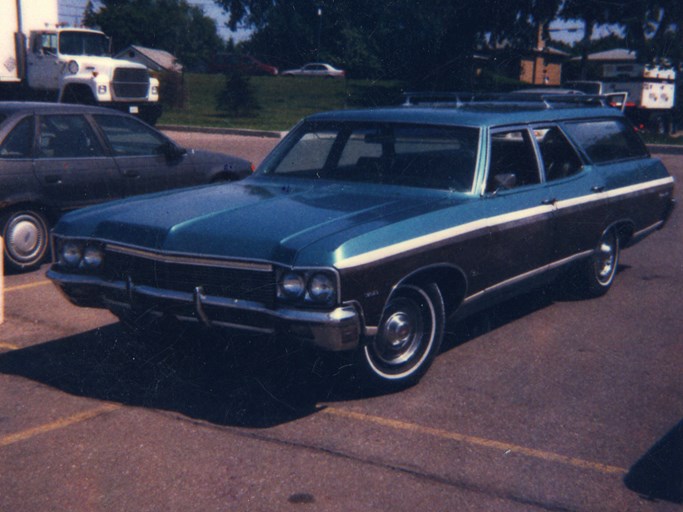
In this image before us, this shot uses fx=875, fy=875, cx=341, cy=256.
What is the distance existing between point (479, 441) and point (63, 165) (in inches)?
211

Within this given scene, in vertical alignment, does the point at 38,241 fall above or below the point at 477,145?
below

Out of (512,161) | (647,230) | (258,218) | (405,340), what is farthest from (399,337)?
(647,230)

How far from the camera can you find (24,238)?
8094 mm

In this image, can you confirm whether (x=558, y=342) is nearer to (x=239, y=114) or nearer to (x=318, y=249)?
(x=318, y=249)

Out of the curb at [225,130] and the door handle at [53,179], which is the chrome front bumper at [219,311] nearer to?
the door handle at [53,179]

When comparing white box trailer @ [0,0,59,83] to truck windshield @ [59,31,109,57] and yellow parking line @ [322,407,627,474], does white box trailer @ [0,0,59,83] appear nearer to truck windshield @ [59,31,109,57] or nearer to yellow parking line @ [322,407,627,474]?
truck windshield @ [59,31,109,57]

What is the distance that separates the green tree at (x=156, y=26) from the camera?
5778 cm

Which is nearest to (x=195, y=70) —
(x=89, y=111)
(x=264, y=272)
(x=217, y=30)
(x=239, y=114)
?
(x=217, y=30)

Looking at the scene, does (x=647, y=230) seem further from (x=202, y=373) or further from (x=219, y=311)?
(x=219, y=311)

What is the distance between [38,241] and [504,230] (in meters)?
4.65

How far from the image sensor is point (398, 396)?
5027 mm

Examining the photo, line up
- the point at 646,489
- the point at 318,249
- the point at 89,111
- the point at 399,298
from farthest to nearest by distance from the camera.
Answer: the point at 89,111 → the point at 399,298 → the point at 318,249 → the point at 646,489

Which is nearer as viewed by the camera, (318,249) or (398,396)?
(318,249)

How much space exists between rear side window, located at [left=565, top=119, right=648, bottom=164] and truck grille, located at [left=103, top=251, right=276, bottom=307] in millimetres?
3460
